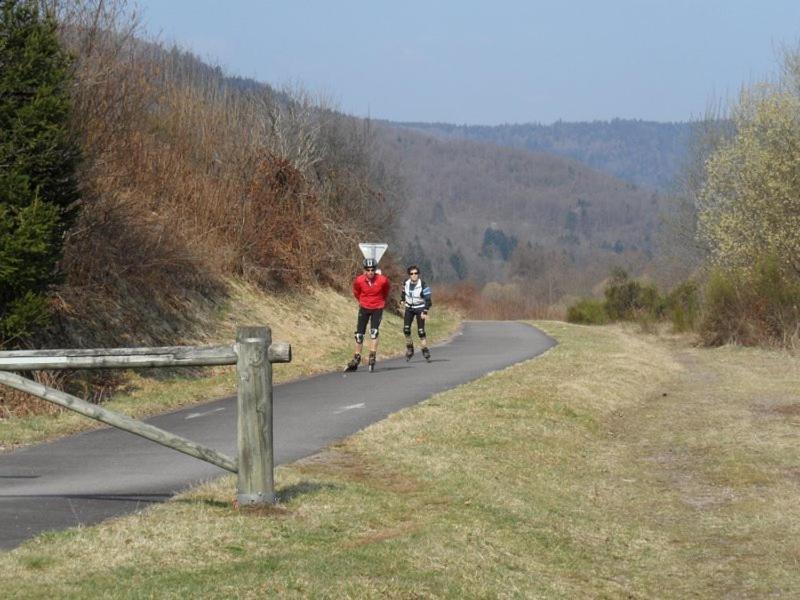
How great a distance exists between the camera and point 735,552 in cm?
1011

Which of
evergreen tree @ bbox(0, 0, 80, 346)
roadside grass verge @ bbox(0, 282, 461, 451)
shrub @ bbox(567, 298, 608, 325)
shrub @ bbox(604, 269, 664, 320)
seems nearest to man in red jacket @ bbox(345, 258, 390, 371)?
roadside grass verge @ bbox(0, 282, 461, 451)

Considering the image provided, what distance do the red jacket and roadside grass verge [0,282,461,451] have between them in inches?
85.3

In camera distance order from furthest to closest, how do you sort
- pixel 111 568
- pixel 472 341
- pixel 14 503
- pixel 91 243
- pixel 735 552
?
pixel 472 341
pixel 91 243
pixel 735 552
pixel 14 503
pixel 111 568

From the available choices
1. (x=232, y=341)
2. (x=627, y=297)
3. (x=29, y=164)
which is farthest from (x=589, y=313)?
(x=29, y=164)

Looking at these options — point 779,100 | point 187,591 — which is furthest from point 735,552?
point 779,100

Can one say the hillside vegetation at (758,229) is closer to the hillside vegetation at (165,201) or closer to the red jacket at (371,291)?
the hillside vegetation at (165,201)

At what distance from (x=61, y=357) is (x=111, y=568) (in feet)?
6.92

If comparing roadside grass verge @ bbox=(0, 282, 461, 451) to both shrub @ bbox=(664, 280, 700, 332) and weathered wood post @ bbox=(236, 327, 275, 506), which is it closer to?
weathered wood post @ bbox=(236, 327, 275, 506)

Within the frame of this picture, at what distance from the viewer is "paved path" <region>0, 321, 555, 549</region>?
935cm

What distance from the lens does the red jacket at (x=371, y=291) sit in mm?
23156

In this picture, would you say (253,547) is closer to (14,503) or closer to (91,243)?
(14,503)

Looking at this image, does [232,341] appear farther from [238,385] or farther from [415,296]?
[238,385]

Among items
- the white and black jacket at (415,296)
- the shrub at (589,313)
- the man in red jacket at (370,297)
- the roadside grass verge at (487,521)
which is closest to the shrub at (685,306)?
the shrub at (589,313)

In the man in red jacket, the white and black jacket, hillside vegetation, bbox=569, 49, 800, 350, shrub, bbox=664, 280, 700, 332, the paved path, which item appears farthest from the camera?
shrub, bbox=664, 280, 700, 332
